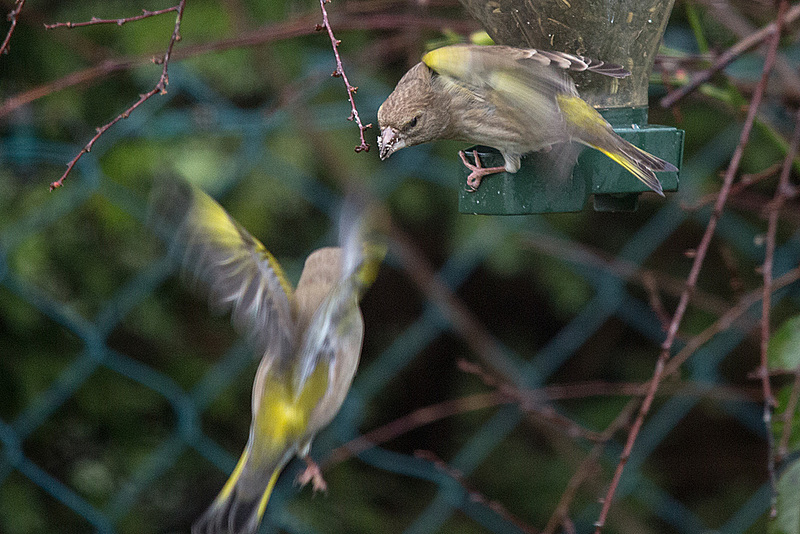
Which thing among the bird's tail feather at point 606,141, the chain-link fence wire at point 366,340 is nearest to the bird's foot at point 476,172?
the bird's tail feather at point 606,141

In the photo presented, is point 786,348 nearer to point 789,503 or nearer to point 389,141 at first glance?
point 789,503

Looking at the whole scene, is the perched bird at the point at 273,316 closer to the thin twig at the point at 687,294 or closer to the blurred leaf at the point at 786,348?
the thin twig at the point at 687,294

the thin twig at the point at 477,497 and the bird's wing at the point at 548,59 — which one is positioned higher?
the bird's wing at the point at 548,59

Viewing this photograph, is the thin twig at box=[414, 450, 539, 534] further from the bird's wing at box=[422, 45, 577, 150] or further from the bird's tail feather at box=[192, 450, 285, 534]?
the bird's wing at box=[422, 45, 577, 150]

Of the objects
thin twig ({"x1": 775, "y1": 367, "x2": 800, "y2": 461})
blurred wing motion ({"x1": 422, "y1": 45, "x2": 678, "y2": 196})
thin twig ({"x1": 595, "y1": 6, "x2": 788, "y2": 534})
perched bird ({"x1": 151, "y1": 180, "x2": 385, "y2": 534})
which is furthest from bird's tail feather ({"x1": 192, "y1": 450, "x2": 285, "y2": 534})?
thin twig ({"x1": 775, "y1": 367, "x2": 800, "y2": 461})

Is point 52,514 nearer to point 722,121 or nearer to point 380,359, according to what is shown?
point 380,359

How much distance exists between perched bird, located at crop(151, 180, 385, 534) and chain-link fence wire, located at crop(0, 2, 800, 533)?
35 centimetres

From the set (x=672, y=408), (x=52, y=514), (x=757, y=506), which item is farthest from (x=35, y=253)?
(x=757, y=506)

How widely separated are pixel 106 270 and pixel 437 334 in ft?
3.55

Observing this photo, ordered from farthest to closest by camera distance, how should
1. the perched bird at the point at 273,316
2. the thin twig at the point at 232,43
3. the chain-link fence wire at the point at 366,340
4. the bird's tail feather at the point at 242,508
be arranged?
the chain-link fence wire at the point at 366,340 < the thin twig at the point at 232,43 < the bird's tail feather at the point at 242,508 < the perched bird at the point at 273,316

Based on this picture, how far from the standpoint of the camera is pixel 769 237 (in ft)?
4.20

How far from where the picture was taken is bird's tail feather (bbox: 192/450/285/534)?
4.66 ft

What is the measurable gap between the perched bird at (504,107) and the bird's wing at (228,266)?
0.31m

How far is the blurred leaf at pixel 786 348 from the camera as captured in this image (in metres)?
1.29
